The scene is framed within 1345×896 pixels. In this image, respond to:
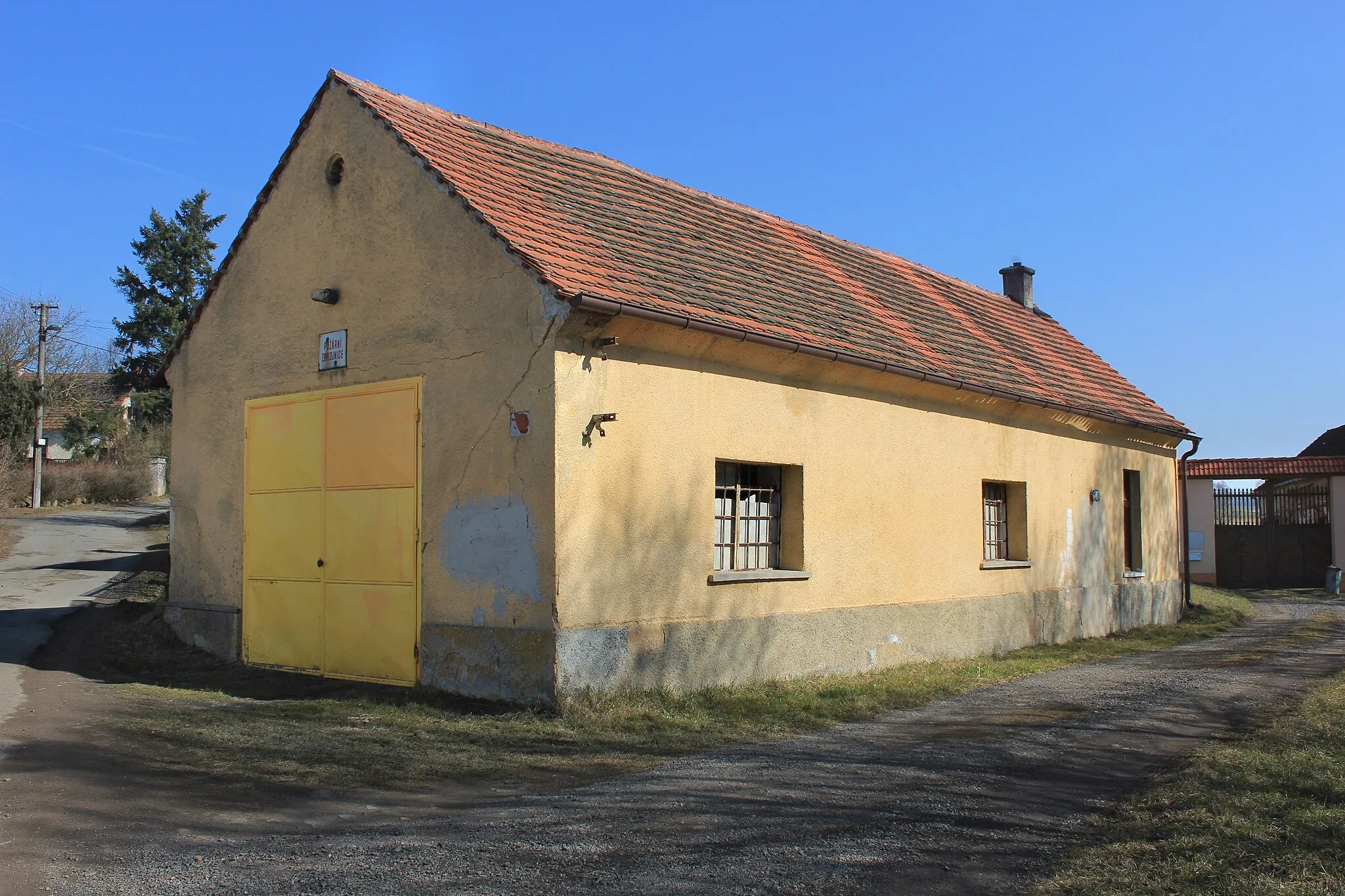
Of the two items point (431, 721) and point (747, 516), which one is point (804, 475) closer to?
point (747, 516)

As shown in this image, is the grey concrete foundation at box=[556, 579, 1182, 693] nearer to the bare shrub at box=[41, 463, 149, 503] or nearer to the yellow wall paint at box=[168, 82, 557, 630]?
the yellow wall paint at box=[168, 82, 557, 630]

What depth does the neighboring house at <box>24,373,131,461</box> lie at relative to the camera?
136 feet

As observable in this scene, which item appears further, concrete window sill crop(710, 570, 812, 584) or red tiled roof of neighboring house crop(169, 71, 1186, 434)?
concrete window sill crop(710, 570, 812, 584)

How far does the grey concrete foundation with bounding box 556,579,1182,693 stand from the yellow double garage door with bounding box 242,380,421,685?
6.16 ft

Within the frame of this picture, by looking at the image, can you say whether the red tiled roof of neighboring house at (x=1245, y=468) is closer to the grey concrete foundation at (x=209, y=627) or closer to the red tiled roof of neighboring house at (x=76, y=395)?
the grey concrete foundation at (x=209, y=627)

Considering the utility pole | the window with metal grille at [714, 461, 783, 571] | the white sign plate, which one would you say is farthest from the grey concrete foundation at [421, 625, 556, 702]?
the utility pole

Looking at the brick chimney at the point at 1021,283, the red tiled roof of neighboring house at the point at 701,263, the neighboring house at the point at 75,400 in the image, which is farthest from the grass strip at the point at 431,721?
the neighboring house at the point at 75,400

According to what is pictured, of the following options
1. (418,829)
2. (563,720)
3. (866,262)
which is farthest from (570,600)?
(866,262)

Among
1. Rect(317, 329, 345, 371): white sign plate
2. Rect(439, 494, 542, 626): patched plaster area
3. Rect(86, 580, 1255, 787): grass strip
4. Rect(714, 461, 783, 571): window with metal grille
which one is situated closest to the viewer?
Rect(86, 580, 1255, 787): grass strip

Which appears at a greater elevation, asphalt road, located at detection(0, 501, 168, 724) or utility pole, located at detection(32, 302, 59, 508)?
utility pole, located at detection(32, 302, 59, 508)

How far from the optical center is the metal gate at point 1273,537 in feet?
84.1

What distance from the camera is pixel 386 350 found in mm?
9695

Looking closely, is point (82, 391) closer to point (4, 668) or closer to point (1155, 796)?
point (4, 668)

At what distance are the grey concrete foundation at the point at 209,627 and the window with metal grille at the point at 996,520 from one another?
29.1 ft
